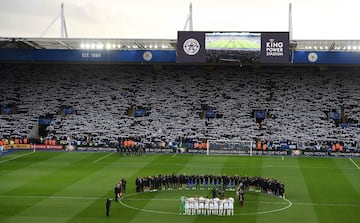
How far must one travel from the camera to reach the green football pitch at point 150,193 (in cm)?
2991

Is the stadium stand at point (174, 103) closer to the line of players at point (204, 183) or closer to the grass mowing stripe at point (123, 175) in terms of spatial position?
the grass mowing stripe at point (123, 175)

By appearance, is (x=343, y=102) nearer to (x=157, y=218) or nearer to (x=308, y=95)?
(x=308, y=95)

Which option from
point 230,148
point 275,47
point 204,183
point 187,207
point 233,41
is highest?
point 233,41

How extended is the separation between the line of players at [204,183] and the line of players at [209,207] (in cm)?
595

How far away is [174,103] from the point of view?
6762 centimetres

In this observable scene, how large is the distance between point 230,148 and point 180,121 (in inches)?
348

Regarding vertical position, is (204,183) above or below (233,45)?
below

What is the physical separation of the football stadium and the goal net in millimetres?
129

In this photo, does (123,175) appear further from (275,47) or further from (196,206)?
(275,47)

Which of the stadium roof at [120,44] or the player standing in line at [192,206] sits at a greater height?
the stadium roof at [120,44]

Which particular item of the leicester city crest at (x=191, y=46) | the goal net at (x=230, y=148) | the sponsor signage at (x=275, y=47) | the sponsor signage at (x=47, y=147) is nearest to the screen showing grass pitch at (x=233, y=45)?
the sponsor signage at (x=275, y=47)

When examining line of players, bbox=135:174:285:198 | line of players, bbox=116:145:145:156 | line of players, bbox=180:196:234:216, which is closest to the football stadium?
line of players, bbox=135:174:285:198

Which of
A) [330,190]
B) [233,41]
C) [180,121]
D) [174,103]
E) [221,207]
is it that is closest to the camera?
[221,207]

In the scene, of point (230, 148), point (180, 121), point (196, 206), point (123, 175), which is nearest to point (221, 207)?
point (196, 206)
